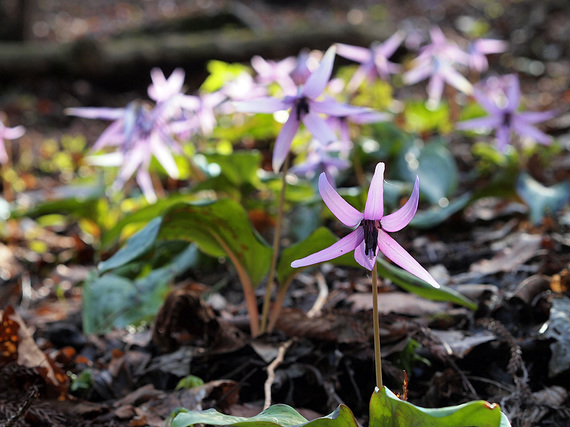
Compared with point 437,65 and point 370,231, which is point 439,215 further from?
point 437,65

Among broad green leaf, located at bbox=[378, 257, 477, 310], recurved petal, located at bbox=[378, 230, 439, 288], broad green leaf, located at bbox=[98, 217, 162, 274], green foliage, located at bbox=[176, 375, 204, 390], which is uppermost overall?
recurved petal, located at bbox=[378, 230, 439, 288]

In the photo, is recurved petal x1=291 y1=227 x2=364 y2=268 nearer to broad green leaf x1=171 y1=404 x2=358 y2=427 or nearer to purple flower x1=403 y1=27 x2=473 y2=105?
broad green leaf x1=171 y1=404 x2=358 y2=427

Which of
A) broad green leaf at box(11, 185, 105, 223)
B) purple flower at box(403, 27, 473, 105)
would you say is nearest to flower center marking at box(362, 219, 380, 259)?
broad green leaf at box(11, 185, 105, 223)

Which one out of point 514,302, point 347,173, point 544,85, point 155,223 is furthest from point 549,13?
point 155,223

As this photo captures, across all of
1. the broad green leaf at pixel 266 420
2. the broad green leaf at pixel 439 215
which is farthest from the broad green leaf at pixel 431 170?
the broad green leaf at pixel 266 420

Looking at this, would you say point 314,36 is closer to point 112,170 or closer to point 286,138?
point 112,170

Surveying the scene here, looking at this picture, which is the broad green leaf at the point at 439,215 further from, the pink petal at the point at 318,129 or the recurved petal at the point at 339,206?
the recurved petal at the point at 339,206

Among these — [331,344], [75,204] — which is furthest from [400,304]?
[75,204]
